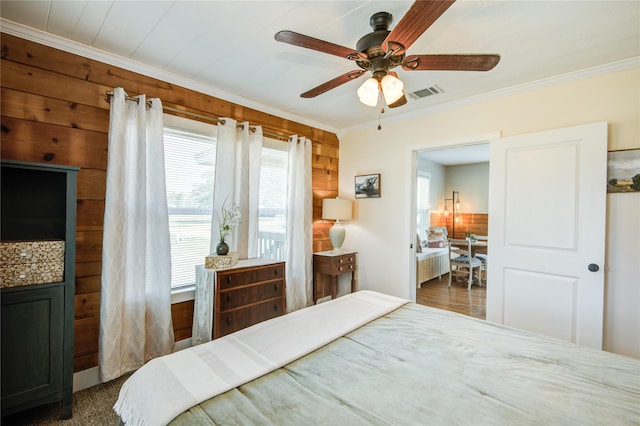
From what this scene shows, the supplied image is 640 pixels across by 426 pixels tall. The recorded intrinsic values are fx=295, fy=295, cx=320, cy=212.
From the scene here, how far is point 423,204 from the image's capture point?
6930 millimetres

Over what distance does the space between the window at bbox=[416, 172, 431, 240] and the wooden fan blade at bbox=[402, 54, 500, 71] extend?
17.3ft

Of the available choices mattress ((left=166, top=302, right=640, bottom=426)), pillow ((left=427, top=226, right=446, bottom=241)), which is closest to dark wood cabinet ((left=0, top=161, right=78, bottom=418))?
mattress ((left=166, top=302, right=640, bottom=426))

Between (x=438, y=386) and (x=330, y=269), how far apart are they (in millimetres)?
2506

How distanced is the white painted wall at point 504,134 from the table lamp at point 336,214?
27 centimetres

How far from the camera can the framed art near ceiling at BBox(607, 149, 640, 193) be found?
2215 millimetres

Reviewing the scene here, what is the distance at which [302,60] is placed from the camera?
229 cm

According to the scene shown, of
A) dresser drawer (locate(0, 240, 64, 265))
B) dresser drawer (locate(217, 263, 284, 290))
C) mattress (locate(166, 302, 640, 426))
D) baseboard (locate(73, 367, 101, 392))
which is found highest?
dresser drawer (locate(0, 240, 64, 265))

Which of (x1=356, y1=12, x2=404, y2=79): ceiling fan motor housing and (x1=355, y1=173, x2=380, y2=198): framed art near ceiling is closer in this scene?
(x1=356, y1=12, x2=404, y2=79): ceiling fan motor housing

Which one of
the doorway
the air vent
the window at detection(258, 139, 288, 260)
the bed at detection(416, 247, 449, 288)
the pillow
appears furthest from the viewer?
the pillow

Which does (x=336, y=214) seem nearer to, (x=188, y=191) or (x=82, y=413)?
(x=188, y=191)

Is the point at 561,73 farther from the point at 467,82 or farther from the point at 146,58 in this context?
the point at 146,58

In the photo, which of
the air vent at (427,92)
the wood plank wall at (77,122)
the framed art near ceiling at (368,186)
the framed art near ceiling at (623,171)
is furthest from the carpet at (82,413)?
the framed art near ceiling at (623,171)

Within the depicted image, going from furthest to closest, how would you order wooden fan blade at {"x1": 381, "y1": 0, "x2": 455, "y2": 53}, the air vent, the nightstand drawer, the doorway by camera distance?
the doorway < the nightstand drawer < the air vent < wooden fan blade at {"x1": 381, "y1": 0, "x2": 455, "y2": 53}

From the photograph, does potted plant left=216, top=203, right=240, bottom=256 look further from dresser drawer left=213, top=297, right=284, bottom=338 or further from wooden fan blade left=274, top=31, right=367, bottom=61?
wooden fan blade left=274, top=31, right=367, bottom=61
